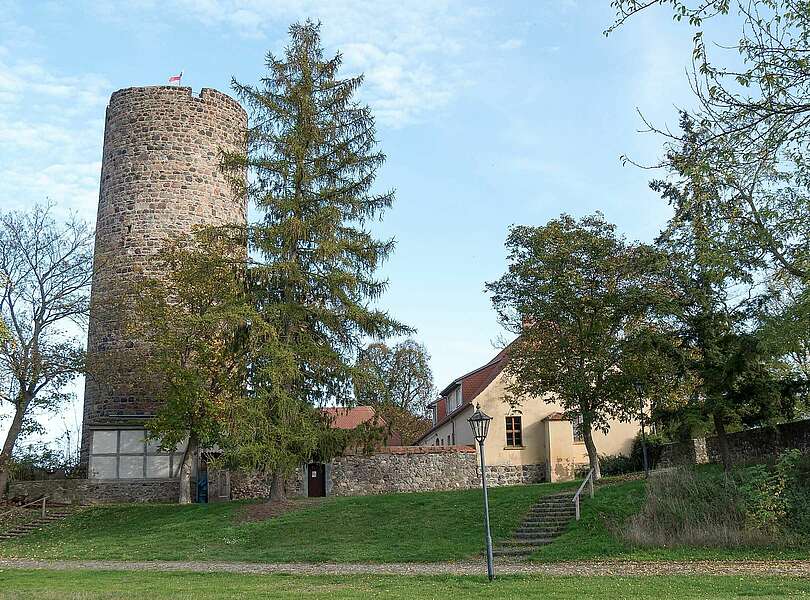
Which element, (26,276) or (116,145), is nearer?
(26,276)

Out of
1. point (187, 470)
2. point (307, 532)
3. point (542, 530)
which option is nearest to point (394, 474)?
point (187, 470)

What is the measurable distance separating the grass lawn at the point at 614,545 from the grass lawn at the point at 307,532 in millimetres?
1712

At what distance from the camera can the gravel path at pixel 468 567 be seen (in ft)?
46.1

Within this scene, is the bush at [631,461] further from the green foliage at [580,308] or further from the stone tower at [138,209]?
the stone tower at [138,209]

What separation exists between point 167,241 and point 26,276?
4.72 metres

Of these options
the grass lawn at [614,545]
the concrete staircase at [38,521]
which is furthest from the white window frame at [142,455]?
the grass lawn at [614,545]

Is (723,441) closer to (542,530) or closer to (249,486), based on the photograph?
(542,530)

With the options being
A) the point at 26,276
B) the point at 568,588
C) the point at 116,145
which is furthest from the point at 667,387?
the point at 116,145

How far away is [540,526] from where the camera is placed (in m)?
20.0

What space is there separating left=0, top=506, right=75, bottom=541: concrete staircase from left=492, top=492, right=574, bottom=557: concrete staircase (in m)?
14.5

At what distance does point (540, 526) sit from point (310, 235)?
32.7 ft

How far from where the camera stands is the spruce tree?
23.1 metres

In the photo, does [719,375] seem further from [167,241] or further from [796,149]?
[167,241]

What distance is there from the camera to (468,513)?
70.6 ft
